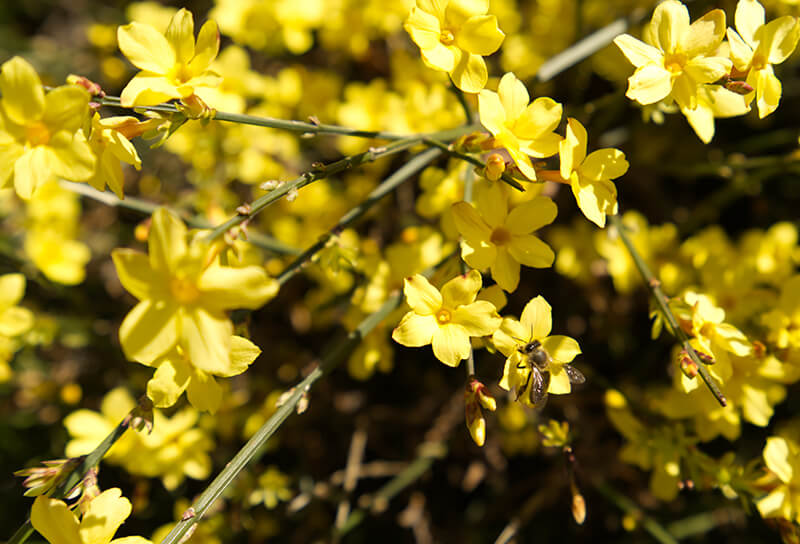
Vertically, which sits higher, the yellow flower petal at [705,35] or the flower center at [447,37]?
the flower center at [447,37]

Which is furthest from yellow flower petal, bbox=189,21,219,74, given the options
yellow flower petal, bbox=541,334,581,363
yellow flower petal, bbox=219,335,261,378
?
yellow flower petal, bbox=541,334,581,363

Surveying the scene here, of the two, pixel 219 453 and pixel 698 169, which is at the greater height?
pixel 698 169

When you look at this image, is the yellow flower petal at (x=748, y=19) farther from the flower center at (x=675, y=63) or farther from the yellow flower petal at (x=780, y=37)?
the flower center at (x=675, y=63)

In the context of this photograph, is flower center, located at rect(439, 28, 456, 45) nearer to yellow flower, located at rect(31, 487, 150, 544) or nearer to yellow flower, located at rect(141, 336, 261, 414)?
yellow flower, located at rect(141, 336, 261, 414)

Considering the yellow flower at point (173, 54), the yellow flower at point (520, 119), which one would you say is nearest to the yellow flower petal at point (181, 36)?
the yellow flower at point (173, 54)

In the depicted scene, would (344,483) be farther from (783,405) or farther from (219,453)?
(783,405)

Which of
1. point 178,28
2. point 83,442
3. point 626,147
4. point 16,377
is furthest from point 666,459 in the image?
point 16,377

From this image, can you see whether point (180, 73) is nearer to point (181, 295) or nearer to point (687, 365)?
point (181, 295)
